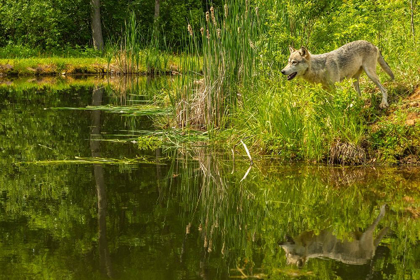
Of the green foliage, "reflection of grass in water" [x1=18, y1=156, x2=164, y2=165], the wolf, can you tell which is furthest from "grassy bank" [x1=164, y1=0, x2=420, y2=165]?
"reflection of grass in water" [x1=18, y1=156, x2=164, y2=165]

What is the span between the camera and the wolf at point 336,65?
807 centimetres

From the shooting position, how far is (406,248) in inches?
179

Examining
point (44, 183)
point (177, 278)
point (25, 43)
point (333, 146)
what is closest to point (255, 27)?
point (333, 146)

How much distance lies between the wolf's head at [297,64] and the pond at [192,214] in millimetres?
1200

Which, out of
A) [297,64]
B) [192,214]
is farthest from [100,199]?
[297,64]

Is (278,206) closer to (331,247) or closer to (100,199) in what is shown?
(331,247)

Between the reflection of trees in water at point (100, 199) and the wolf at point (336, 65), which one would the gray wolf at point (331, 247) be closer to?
the reflection of trees in water at point (100, 199)

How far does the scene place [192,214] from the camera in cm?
552

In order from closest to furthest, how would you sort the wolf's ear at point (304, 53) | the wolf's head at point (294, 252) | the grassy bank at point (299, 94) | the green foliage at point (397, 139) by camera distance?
the wolf's head at point (294, 252)
the green foliage at point (397, 139)
the grassy bank at point (299, 94)
the wolf's ear at point (304, 53)

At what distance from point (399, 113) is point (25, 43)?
70.7 ft

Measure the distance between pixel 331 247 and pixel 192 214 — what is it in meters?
1.43

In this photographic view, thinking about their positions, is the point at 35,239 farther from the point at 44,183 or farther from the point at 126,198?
the point at 44,183

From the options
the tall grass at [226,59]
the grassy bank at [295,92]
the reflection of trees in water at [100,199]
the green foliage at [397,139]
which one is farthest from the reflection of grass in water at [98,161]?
the green foliage at [397,139]

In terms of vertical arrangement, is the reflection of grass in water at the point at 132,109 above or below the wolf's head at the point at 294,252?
above
